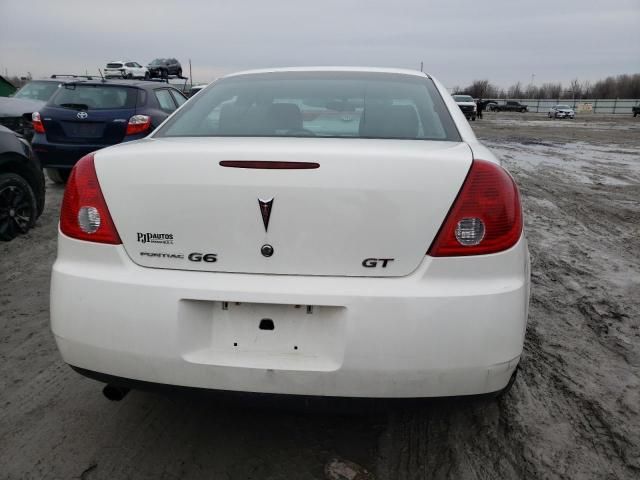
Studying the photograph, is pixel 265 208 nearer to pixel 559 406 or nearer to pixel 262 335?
pixel 262 335

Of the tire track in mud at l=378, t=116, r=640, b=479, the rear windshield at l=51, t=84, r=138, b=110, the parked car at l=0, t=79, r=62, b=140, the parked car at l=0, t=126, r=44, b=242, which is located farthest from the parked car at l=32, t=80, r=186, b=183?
the tire track in mud at l=378, t=116, r=640, b=479

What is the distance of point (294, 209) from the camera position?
1.79m

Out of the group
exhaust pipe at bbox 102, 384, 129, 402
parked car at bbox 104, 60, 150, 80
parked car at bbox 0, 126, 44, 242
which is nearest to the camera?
exhaust pipe at bbox 102, 384, 129, 402

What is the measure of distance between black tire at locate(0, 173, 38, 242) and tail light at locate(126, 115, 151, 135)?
2406mm

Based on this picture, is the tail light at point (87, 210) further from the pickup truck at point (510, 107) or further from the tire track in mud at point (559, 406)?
the pickup truck at point (510, 107)

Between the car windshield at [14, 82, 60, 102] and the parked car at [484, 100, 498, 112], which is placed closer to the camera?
the car windshield at [14, 82, 60, 102]

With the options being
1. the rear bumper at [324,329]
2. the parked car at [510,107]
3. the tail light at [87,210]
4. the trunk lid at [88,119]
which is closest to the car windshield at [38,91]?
the trunk lid at [88,119]

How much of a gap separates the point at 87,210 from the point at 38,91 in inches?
436

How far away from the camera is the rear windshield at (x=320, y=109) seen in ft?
7.94

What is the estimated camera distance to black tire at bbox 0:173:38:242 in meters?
5.09

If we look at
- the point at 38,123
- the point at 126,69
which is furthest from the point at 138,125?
the point at 126,69

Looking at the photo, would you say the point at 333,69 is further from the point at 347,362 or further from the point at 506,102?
the point at 506,102

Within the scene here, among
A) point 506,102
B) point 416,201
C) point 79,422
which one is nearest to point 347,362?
point 416,201

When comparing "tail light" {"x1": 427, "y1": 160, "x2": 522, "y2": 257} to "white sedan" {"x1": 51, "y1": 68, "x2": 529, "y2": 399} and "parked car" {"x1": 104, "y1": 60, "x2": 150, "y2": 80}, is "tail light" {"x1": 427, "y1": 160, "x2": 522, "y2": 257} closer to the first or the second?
Result: "white sedan" {"x1": 51, "y1": 68, "x2": 529, "y2": 399}
